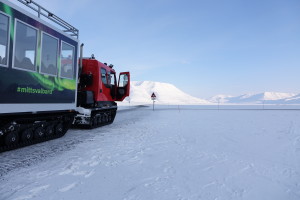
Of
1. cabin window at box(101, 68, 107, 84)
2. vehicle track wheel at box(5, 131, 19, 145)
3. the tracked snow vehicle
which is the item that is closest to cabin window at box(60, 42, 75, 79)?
the tracked snow vehicle

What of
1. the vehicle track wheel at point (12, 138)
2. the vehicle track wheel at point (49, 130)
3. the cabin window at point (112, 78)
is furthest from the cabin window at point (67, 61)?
the cabin window at point (112, 78)

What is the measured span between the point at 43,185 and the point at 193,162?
3055 mm

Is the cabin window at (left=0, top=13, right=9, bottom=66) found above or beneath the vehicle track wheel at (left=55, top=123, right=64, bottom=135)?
above

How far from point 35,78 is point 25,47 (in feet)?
2.64

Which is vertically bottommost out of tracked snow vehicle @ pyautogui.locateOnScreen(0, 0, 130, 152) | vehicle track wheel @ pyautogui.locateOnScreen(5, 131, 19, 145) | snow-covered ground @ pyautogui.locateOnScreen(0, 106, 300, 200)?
snow-covered ground @ pyautogui.locateOnScreen(0, 106, 300, 200)

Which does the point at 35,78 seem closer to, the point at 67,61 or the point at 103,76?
the point at 67,61

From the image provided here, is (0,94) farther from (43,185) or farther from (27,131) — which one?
(43,185)

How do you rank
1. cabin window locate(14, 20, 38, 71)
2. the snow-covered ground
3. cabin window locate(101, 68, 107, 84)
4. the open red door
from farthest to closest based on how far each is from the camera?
the open red door
cabin window locate(101, 68, 107, 84)
cabin window locate(14, 20, 38, 71)
the snow-covered ground

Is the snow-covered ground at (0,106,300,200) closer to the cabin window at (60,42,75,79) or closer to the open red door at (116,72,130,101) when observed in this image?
the cabin window at (60,42,75,79)

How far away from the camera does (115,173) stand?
4.22 m

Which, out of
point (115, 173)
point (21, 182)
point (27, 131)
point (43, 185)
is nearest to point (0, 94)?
point (27, 131)

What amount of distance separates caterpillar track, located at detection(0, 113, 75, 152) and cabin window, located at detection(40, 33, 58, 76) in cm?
137

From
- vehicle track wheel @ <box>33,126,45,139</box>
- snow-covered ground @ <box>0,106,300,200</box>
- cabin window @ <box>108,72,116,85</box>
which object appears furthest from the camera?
cabin window @ <box>108,72,116,85</box>

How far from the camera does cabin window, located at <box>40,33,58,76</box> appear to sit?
20.3 feet
